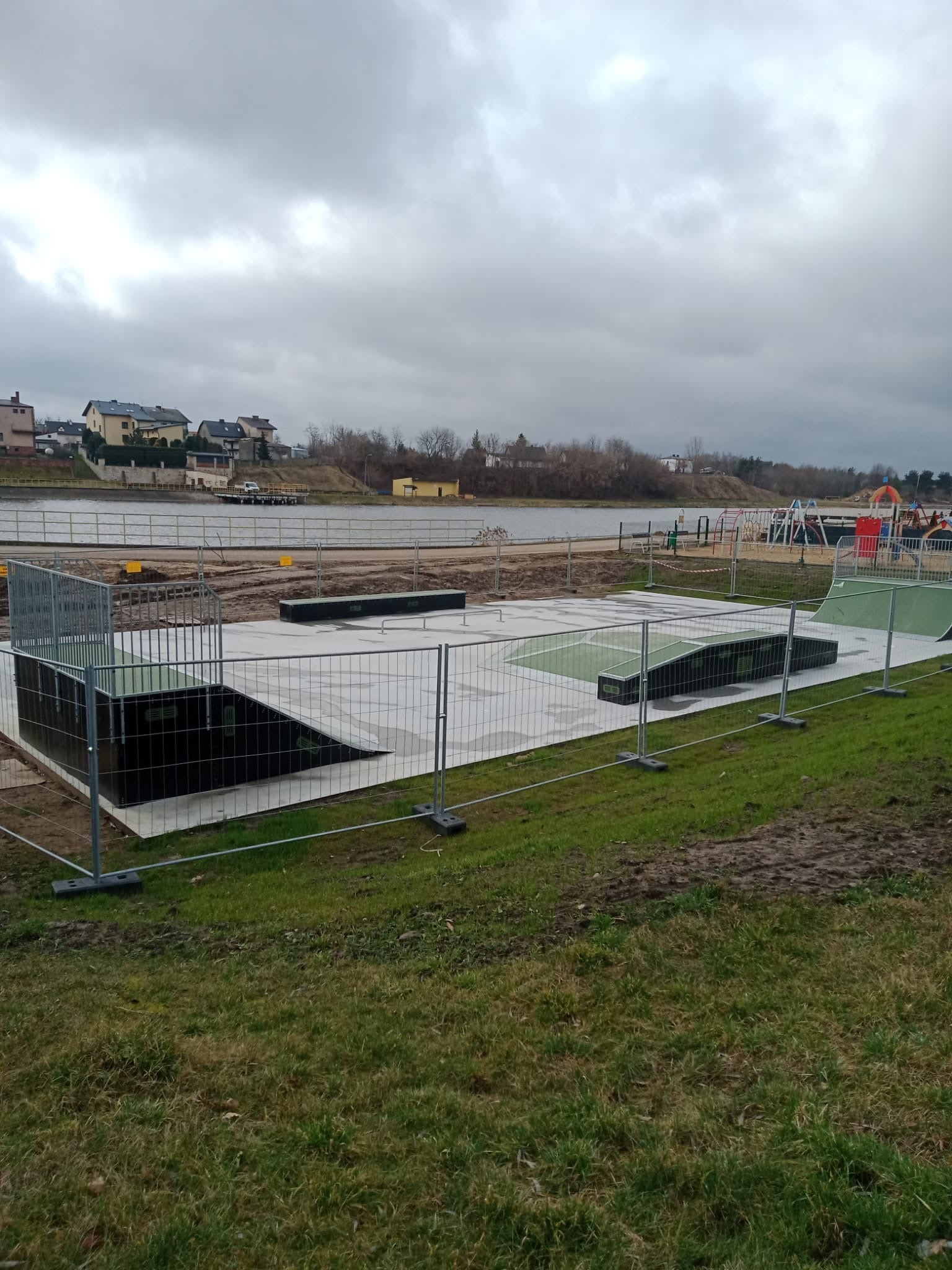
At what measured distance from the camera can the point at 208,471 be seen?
94562 millimetres

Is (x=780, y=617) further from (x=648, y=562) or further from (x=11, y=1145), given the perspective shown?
(x=11, y=1145)

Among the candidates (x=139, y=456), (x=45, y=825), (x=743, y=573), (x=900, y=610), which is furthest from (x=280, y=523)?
(x=139, y=456)

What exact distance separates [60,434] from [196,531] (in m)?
122

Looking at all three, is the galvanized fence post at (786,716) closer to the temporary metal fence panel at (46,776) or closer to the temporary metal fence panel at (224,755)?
the temporary metal fence panel at (224,755)

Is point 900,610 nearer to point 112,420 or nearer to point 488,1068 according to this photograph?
point 488,1068

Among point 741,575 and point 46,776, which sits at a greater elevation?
point 741,575

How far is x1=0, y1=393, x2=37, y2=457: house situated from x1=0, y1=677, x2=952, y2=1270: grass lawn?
12553 cm

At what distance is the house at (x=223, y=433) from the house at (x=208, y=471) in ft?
85.6

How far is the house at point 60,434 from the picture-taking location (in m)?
139

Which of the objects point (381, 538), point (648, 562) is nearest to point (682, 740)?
point (648, 562)

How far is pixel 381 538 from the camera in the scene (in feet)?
145

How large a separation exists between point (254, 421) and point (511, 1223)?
562 ft

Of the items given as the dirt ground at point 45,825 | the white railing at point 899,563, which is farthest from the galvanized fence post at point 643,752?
the white railing at point 899,563

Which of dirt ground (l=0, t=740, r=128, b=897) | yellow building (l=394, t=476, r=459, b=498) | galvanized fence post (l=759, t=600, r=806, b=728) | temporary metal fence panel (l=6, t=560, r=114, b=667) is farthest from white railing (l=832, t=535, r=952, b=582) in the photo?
yellow building (l=394, t=476, r=459, b=498)
